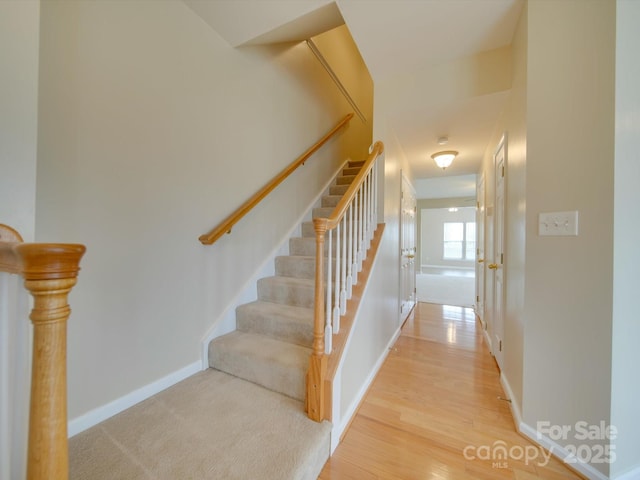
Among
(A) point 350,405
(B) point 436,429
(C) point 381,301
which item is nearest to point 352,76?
(C) point 381,301

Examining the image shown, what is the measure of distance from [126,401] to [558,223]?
2.54 metres

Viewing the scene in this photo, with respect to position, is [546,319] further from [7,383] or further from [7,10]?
[7,10]

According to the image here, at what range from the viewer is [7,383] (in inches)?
23.4

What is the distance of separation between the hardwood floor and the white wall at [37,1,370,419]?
4.14 ft

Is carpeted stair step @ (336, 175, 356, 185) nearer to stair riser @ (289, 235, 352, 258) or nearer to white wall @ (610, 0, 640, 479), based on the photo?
stair riser @ (289, 235, 352, 258)

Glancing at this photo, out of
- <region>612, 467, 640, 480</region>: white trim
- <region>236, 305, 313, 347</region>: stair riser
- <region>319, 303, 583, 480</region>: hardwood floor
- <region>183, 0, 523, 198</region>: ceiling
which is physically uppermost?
<region>183, 0, 523, 198</region>: ceiling

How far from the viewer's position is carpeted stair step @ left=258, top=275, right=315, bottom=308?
2.04 meters

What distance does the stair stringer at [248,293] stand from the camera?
6.00 ft

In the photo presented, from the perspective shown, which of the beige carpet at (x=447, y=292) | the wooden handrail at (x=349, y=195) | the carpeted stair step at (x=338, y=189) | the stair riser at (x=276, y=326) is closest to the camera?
the wooden handrail at (x=349, y=195)

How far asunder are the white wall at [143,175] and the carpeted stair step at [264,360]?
0.66ft

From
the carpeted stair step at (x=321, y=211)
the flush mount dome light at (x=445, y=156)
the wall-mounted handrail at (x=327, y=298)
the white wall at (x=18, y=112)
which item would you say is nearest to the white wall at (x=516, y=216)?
the flush mount dome light at (x=445, y=156)

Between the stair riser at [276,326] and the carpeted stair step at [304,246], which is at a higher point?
the carpeted stair step at [304,246]

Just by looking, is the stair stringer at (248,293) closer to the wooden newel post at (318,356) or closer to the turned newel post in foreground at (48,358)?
the wooden newel post at (318,356)

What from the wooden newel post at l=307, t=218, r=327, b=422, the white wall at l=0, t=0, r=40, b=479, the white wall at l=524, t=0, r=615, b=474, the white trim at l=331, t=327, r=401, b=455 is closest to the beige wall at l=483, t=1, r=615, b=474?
the white wall at l=524, t=0, r=615, b=474
